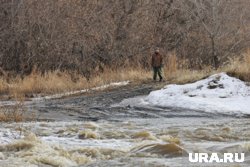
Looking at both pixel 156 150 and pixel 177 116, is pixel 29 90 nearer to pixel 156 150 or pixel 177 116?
pixel 177 116

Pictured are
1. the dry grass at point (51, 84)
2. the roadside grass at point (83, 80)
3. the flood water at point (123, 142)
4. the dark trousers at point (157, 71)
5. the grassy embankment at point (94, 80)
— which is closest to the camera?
the flood water at point (123, 142)

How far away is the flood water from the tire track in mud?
0.52m

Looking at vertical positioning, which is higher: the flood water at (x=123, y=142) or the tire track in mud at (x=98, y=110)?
the flood water at (x=123, y=142)

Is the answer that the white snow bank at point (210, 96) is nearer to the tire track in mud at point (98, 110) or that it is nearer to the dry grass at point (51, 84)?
the tire track in mud at point (98, 110)

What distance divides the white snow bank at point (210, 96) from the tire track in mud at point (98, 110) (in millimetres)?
768

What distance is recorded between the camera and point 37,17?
32.2 meters

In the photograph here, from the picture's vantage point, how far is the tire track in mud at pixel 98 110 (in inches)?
646

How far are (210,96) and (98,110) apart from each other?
419 centimetres

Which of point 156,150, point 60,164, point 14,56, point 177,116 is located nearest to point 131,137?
point 156,150

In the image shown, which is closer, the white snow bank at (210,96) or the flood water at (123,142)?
the flood water at (123,142)

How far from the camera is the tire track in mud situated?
1641 centimetres

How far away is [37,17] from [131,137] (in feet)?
73.2

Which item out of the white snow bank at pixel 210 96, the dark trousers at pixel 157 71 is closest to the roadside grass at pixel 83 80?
the dark trousers at pixel 157 71

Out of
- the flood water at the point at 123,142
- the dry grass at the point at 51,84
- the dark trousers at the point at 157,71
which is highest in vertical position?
the flood water at the point at 123,142
